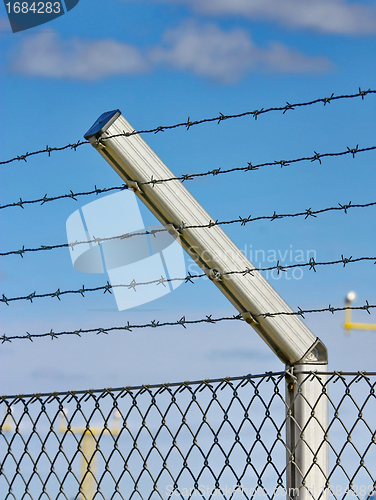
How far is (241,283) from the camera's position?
2.42 meters

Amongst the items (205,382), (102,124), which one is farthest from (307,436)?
(102,124)

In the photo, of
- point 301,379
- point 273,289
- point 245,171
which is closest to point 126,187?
point 245,171

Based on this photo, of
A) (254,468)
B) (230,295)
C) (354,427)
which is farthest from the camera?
(230,295)

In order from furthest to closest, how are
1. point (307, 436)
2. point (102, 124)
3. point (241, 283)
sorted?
point (102, 124), point (241, 283), point (307, 436)

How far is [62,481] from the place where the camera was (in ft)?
Result: 9.12

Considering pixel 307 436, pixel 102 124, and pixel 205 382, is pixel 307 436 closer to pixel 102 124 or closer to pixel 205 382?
pixel 205 382

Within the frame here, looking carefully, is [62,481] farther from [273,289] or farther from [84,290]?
[273,289]

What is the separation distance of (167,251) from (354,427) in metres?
1.08

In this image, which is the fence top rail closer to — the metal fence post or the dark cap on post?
the metal fence post

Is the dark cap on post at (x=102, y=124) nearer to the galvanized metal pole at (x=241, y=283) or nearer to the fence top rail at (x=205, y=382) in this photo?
the galvanized metal pole at (x=241, y=283)

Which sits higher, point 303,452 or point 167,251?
point 167,251

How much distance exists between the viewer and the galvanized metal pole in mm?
2322

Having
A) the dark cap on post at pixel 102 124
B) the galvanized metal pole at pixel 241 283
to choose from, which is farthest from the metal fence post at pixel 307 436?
the dark cap on post at pixel 102 124

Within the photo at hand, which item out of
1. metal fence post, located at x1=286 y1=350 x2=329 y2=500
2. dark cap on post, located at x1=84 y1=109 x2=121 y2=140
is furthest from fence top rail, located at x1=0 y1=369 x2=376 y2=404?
dark cap on post, located at x1=84 y1=109 x2=121 y2=140
